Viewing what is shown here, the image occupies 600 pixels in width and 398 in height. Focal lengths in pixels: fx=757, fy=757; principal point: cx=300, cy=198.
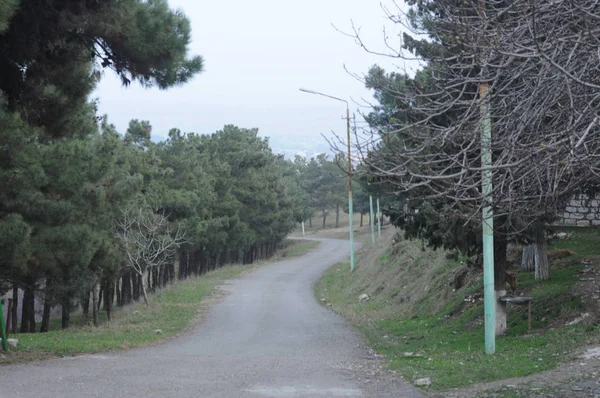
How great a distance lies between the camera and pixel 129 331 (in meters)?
19.8

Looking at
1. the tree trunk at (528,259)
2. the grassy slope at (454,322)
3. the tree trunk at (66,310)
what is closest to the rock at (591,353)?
the grassy slope at (454,322)

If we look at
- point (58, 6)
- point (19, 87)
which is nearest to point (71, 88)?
point (19, 87)

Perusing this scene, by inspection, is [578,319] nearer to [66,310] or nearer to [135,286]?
[66,310]

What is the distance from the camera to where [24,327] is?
31.7 m

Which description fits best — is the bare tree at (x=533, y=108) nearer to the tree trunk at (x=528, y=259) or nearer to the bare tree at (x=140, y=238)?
the tree trunk at (x=528, y=259)

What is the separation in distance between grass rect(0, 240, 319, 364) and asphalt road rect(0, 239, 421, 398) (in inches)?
30.1

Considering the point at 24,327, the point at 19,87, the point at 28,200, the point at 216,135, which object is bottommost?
the point at 24,327

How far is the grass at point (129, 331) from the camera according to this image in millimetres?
14133

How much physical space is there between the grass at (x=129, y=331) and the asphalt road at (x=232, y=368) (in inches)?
30.1

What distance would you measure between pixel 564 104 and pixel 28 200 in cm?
1300

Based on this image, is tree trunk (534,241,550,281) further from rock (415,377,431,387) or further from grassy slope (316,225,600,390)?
rock (415,377,431,387)

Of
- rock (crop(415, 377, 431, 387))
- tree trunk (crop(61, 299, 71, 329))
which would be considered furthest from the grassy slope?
tree trunk (crop(61, 299, 71, 329))

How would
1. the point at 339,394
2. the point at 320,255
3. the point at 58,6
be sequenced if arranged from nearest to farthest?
the point at 339,394 < the point at 58,6 < the point at 320,255

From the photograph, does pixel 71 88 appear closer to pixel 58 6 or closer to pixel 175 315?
pixel 58 6
